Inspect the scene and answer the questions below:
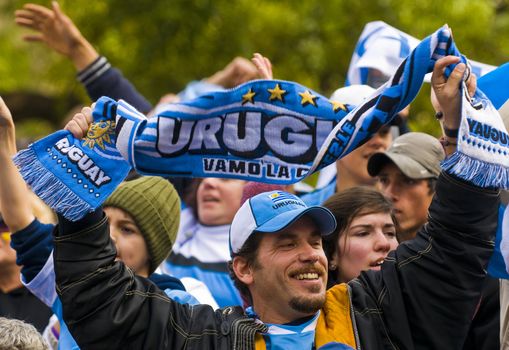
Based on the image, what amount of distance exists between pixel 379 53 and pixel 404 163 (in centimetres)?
94

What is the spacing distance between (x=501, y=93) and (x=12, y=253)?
256 centimetres

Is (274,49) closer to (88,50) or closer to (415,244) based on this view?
(88,50)

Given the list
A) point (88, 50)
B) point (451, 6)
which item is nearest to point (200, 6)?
point (451, 6)

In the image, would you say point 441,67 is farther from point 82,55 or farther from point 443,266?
point 82,55

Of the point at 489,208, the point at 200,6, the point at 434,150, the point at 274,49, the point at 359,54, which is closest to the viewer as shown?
the point at 489,208

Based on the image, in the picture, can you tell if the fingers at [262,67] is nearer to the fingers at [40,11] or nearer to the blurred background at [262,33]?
the fingers at [40,11]

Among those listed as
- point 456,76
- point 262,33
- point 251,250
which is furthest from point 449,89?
point 262,33

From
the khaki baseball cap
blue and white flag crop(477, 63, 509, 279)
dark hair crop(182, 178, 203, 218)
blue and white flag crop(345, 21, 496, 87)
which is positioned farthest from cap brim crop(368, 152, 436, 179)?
dark hair crop(182, 178, 203, 218)

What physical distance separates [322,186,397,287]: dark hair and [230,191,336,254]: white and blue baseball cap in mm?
567

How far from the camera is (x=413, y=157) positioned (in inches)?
213

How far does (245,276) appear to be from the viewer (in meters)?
4.14

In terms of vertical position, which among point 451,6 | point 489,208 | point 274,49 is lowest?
point 274,49

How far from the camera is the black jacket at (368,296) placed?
12.5 ft

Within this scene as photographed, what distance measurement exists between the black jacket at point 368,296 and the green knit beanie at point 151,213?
99 cm
